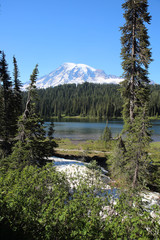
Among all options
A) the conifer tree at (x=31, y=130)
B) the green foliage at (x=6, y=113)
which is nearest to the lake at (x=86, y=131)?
the green foliage at (x=6, y=113)

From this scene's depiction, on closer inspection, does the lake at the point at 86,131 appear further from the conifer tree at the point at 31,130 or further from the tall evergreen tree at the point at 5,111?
the conifer tree at the point at 31,130

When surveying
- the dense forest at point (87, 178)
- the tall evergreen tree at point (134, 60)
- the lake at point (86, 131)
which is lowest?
the lake at point (86, 131)

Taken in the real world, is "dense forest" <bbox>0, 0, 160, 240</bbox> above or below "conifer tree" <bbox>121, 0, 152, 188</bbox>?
below

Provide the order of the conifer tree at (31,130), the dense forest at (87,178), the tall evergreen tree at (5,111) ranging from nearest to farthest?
1. the dense forest at (87,178)
2. the conifer tree at (31,130)
3. the tall evergreen tree at (5,111)

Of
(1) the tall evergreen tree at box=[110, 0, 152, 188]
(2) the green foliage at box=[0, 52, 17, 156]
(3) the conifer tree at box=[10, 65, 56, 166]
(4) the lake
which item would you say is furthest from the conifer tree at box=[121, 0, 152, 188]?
(4) the lake

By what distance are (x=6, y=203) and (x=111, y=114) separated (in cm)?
14311

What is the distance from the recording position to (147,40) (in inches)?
538

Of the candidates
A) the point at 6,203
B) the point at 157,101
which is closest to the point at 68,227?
the point at 6,203

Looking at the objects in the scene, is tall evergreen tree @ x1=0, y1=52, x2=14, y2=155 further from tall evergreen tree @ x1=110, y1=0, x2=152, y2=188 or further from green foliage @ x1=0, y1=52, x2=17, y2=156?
tall evergreen tree @ x1=110, y1=0, x2=152, y2=188

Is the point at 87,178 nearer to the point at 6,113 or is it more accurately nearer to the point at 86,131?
the point at 6,113

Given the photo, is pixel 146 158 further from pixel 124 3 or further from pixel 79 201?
pixel 124 3

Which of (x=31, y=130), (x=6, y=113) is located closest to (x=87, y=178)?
(x=31, y=130)

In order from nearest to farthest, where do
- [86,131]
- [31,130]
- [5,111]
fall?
[31,130] < [5,111] < [86,131]

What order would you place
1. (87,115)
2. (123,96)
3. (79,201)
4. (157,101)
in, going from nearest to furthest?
(79,201) → (123,96) → (157,101) → (87,115)
